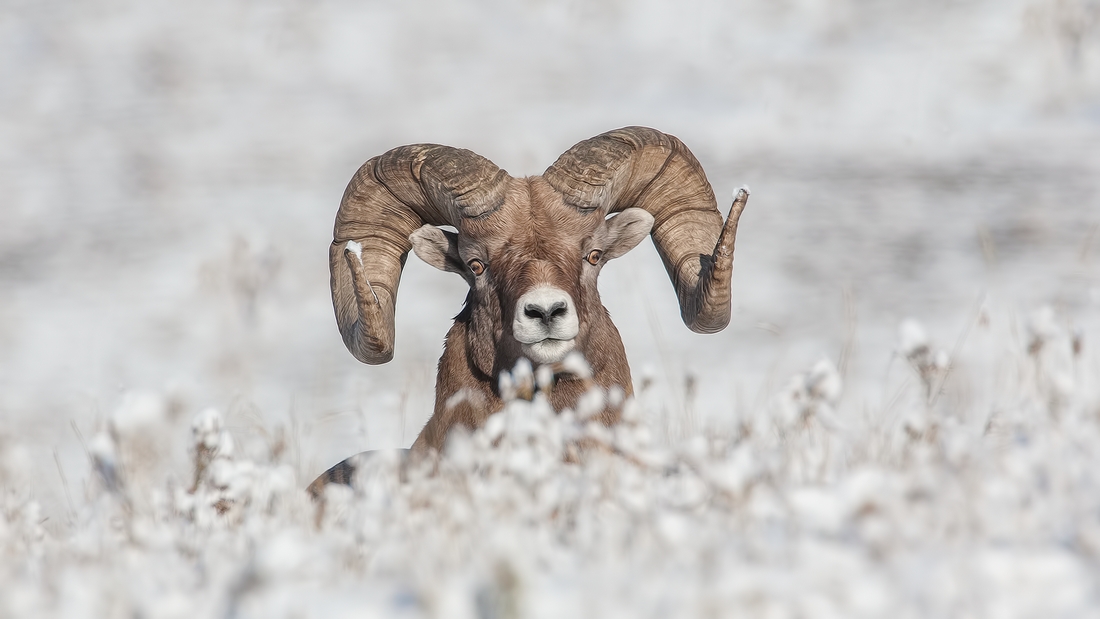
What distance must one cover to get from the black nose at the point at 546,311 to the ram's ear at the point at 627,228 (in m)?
1.63

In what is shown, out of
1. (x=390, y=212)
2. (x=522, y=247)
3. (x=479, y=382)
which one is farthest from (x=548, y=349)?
(x=390, y=212)

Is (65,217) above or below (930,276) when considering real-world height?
above

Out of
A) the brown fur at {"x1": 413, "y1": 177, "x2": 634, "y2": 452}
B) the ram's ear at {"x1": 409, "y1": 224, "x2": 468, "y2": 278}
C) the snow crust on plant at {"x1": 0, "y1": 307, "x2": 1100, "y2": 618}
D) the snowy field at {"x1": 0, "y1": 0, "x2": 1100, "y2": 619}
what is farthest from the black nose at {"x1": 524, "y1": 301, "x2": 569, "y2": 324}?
the snow crust on plant at {"x1": 0, "y1": 307, "x2": 1100, "y2": 618}

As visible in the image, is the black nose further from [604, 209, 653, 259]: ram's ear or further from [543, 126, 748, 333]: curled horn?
[604, 209, 653, 259]: ram's ear

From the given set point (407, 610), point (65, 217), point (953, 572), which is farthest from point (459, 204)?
point (65, 217)

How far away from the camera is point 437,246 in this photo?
26.2ft

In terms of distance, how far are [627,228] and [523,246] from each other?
3.00 ft

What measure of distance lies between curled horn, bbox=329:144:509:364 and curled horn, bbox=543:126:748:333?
486 millimetres

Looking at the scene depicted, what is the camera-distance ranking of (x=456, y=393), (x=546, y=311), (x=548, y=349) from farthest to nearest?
(x=456, y=393)
(x=548, y=349)
(x=546, y=311)

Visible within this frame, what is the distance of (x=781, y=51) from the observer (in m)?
→ 56.9

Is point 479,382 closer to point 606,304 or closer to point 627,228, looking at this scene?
point 627,228

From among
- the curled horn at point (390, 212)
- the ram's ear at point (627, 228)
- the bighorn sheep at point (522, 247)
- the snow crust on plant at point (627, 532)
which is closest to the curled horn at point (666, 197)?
the bighorn sheep at point (522, 247)

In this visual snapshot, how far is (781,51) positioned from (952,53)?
7.41m

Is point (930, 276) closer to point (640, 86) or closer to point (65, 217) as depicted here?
point (640, 86)
